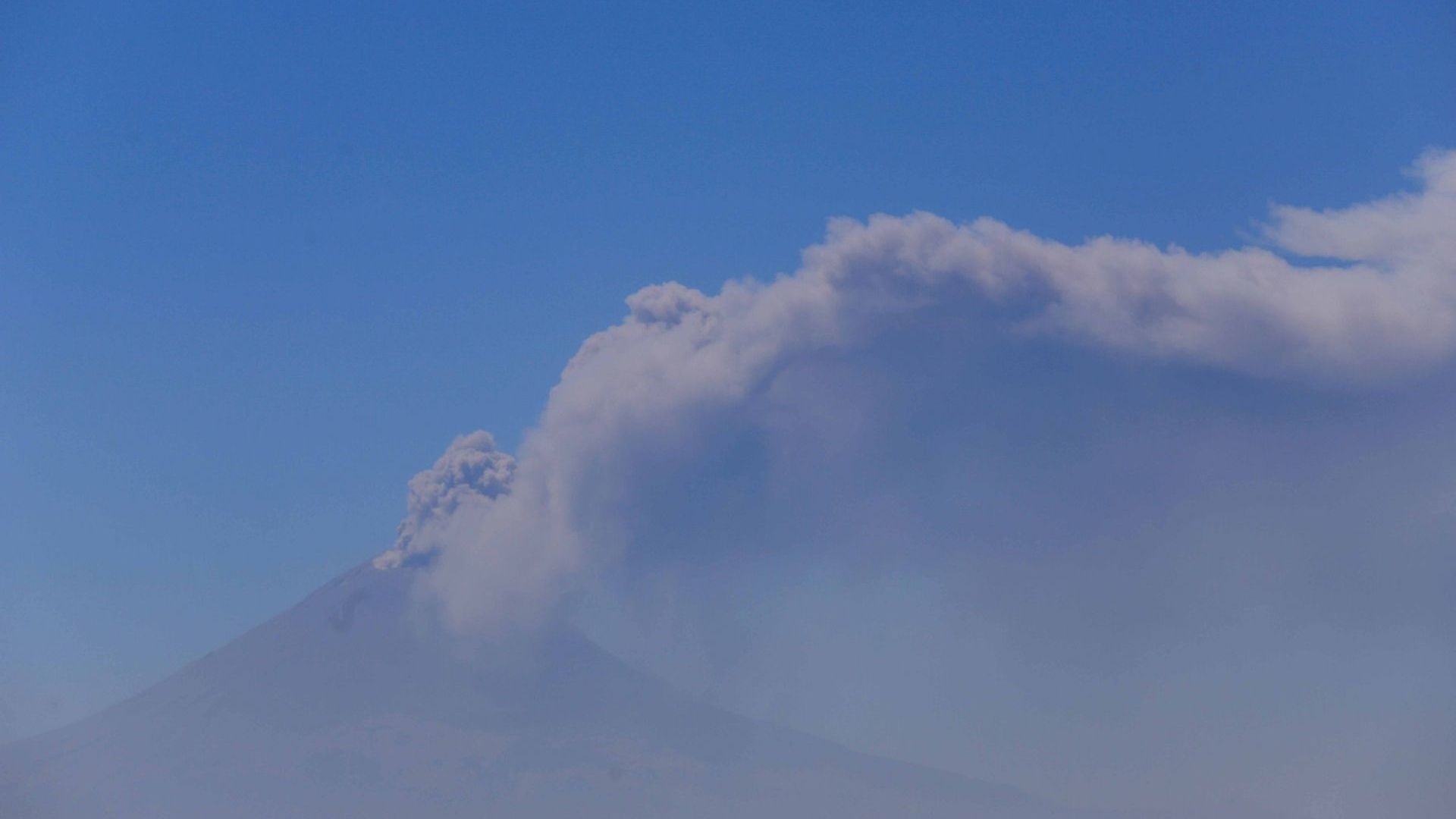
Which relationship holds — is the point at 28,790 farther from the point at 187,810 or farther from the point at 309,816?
the point at 309,816

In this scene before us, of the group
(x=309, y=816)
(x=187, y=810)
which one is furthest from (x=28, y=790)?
(x=309, y=816)

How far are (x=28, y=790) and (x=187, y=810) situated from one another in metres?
10.1

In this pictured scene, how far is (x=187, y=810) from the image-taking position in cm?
8762

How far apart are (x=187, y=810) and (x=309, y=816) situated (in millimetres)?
7673

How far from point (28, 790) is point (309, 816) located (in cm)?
1779

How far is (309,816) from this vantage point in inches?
3501

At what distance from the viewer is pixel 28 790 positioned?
8712 cm
